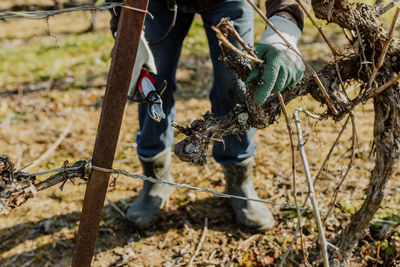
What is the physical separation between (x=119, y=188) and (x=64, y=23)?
21.0ft

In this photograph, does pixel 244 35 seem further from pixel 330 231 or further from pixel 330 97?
pixel 330 231

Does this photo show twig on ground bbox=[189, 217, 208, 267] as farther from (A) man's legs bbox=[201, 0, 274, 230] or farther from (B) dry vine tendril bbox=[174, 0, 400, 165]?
(B) dry vine tendril bbox=[174, 0, 400, 165]

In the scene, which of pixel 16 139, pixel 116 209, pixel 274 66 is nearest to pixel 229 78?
pixel 274 66

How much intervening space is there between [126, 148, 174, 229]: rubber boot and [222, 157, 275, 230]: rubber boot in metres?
0.43

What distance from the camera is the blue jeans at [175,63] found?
1820 millimetres

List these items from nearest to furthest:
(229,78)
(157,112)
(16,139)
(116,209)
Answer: (157,112), (229,78), (116,209), (16,139)

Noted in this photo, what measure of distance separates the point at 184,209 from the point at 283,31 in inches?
57.2

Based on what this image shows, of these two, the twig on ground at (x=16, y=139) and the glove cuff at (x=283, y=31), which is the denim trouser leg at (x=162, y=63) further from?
the twig on ground at (x=16, y=139)

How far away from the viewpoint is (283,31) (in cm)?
132

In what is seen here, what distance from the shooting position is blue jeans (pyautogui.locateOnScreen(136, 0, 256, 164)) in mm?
1820

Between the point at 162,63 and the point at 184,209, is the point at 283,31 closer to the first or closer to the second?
the point at 162,63

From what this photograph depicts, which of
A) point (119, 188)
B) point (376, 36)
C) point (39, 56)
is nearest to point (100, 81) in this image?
Answer: point (39, 56)

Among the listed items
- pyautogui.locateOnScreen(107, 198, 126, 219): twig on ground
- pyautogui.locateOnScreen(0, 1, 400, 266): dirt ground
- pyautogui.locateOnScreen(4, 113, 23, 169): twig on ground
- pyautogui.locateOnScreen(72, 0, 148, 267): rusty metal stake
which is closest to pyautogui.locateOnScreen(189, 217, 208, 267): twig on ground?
pyautogui.locateOnScreen(0, 1, 400, 266): dirt ground

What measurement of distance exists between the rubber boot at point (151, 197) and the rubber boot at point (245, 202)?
17.0 inches
